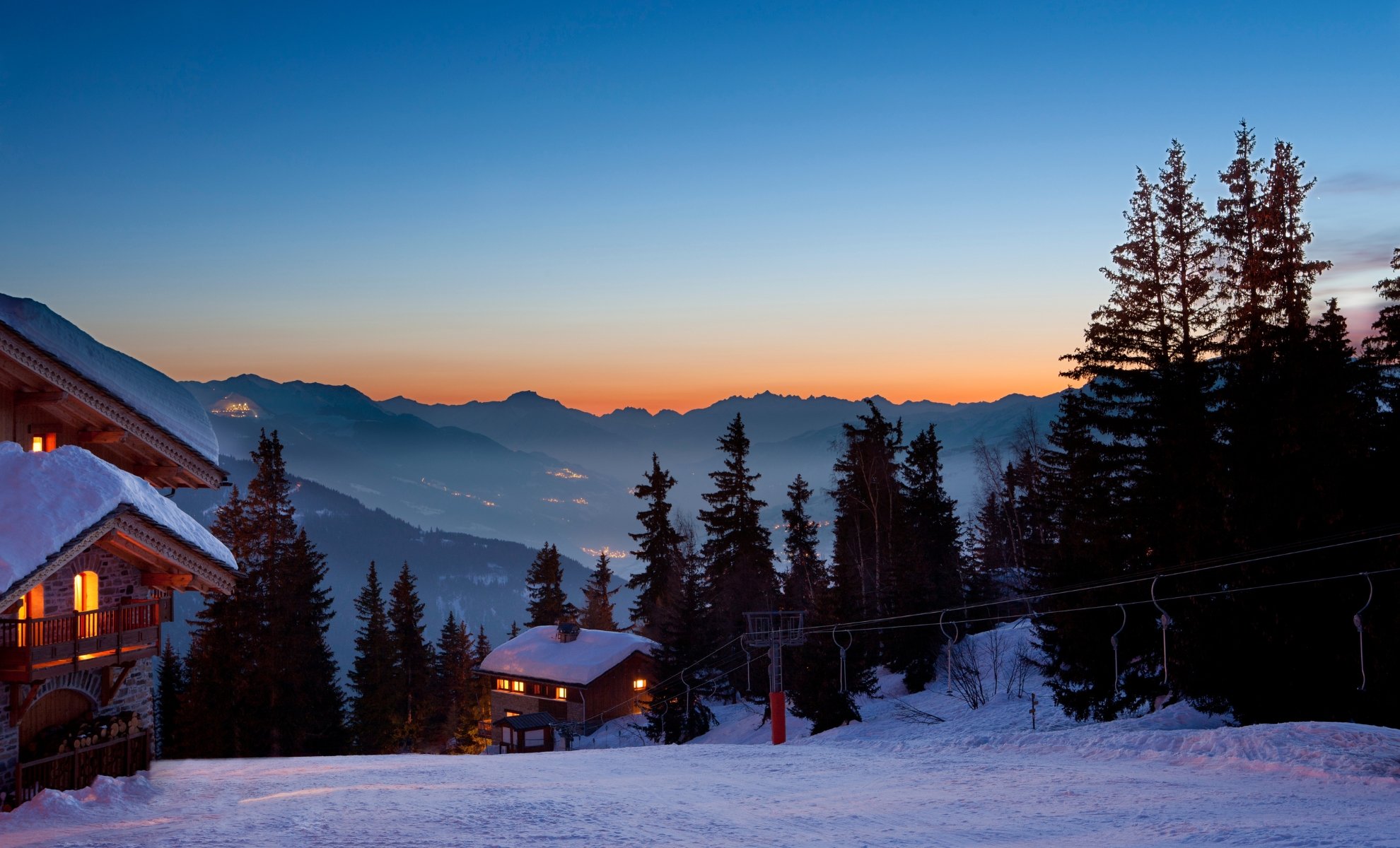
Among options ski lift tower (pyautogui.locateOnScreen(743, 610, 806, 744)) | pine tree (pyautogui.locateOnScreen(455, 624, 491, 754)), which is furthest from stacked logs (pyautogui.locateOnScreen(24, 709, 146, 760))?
pine tree (pyautogui.locateOnScreen(455, 624, 491, 754))

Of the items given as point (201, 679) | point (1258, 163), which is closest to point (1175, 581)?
point (1258, 163)

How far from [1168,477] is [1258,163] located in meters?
10.1

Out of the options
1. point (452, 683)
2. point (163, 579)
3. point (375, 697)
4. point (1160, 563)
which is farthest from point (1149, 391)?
point (452, 683)

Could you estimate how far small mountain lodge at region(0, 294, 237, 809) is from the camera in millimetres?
15492

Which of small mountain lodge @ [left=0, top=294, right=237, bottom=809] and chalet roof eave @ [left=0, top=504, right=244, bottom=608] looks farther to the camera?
small mountain lodge @ [left=0, top=294, right=237, bottom=809]

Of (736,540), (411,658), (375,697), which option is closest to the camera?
(375,697)

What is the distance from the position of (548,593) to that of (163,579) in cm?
5270

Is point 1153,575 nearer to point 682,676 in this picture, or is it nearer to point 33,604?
point 682,676

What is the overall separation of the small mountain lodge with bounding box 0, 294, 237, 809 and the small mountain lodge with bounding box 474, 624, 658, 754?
32.6m

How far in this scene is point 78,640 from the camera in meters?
16.5

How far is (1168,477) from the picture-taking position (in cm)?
2928

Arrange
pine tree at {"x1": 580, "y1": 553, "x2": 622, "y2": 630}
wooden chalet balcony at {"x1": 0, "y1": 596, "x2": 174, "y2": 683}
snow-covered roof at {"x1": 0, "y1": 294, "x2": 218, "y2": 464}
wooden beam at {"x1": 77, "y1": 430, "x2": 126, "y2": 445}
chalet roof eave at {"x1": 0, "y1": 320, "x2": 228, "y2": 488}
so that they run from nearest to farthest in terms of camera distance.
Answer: wooden chalet balcony at {"x1": 0, "y1": 596, "x2": 174, "y2": 683} < chalet roof eave at {"x1": 0, "y1": 320, "x2": 228, "y2": 488} < snow-covered roof at {"x1": 0, "y1": 294, "x2": 218, "y2": 464} < wooden beam at {"x1": 77, "y1": 430, "x2": 126, "y2": 445} < pine tree at {"x1": 580, "y1": 553, "x2": 622, "y2": 630}

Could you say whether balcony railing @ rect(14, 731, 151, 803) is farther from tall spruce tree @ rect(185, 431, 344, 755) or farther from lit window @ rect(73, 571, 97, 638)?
tall spruce tree @ rect(185, 431, 344, 755)

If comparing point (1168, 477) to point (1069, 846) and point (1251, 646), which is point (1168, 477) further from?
point (1069, 846)
